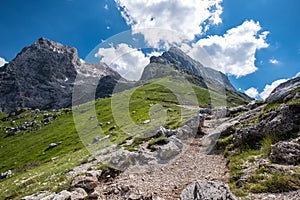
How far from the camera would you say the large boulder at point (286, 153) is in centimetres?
1258

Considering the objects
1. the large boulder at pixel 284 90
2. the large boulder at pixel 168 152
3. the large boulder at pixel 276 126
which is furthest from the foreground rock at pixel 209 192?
the large boulder at pixel 284 90

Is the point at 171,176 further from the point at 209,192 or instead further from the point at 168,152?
the point at 209,192

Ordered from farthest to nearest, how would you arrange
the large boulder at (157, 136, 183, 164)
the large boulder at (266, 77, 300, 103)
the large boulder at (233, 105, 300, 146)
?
the large boulder at (266, 77, 300, 103), the large boulder at (157, 136, 183, 164), the large boulder at (233, 105, 300, 146)

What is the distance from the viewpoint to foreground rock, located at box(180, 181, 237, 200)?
10.0 metres

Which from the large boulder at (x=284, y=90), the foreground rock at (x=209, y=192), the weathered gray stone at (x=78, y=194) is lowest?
the foreground rock at (x=209, y=192)

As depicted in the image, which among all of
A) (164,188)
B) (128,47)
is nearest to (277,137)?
(164,188)

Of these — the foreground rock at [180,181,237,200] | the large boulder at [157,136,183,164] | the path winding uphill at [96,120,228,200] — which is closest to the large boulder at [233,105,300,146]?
the path winding uphill at [96,120,228,200]

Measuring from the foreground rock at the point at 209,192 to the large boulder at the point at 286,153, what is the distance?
4854 millimetres

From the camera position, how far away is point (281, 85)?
1464 inches

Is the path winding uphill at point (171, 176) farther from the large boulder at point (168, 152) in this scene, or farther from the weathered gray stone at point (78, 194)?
the weathered gray stone at point (78, 194)

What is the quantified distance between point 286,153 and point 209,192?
621 centimetres

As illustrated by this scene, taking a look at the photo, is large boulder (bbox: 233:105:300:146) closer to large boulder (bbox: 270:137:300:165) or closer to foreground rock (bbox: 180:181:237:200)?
large boulder (bbox: 270:137:300:165)

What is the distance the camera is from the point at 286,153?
13.1 m

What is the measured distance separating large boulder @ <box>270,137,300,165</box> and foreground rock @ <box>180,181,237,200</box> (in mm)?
4854
